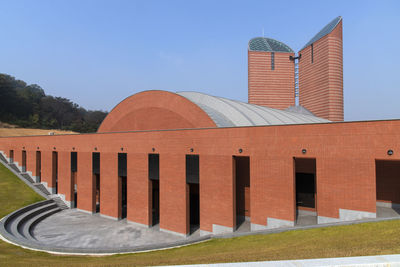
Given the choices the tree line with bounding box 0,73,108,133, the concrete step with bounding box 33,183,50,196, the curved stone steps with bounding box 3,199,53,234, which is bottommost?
the curved stone steps with bounding box 3,199,53,234

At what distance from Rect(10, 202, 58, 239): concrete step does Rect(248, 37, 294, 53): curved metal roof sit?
5072cm

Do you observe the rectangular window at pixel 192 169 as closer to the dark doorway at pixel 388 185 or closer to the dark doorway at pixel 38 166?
the dark doorway at pixel 388 185

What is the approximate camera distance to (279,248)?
915 cm

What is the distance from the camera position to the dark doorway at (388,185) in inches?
609

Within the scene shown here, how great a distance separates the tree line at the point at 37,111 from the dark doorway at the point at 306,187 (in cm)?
8770

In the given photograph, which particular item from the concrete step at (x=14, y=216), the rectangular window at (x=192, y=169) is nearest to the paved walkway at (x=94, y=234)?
the concrete step at (x=14, y=216)

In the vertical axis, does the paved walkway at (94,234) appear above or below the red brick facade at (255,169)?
below

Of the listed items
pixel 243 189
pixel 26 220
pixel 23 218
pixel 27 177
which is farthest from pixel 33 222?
pixel 243 189

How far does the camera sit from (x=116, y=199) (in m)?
21.8

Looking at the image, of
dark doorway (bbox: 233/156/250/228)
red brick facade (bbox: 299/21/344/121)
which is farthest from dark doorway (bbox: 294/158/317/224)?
red brick facade (bbox: 299/21/344/121)

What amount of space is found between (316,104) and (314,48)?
12.0 m

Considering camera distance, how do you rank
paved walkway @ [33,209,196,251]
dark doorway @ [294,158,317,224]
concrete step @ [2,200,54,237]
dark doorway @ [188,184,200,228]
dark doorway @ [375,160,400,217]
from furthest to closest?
dark doorway @ [188,184,200,228], concrete step @ [2,200,54,237], paved walkway @ [33,209,196,251], dark doorway @ [294,158,317,224], dark doorway @ [375,160,400,217]

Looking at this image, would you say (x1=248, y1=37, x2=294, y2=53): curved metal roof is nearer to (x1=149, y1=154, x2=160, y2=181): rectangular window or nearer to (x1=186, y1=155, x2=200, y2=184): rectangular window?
(x1=149, y1=154, x2=160, y2=181): rectangular window

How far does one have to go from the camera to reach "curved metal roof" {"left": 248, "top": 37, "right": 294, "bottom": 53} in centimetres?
5781
